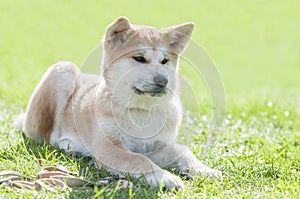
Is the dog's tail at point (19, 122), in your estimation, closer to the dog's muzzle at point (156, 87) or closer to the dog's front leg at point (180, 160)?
the dog's front leg at point (180, 160)

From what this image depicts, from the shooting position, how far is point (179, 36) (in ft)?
15.5

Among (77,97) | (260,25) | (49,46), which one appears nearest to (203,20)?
(260,25)

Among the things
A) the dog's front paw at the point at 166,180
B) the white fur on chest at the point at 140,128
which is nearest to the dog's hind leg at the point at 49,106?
the white fur on chest at the point at 140,128

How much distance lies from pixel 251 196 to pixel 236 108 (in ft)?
12.0

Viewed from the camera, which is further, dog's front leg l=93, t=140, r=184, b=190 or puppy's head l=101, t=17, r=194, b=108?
puppy's head l=101, t=17, r=194, b=108

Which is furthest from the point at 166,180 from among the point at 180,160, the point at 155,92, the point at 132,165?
the point at 155,92

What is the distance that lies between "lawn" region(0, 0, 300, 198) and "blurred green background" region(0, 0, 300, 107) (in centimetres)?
4

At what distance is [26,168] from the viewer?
428 cm

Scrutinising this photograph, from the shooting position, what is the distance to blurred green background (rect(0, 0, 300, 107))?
48.0 feet

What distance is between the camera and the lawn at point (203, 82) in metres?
4.32

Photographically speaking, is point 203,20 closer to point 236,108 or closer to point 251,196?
point 236,108

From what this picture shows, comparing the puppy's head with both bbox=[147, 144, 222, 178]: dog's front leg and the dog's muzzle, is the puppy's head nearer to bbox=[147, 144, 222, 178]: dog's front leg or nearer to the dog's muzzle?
the dog's muzzle

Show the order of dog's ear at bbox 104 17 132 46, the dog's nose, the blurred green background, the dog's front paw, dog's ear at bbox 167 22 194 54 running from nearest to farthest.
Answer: the dog's front paw
the dog's nose
dog's ear at bbox 104 17 132 46
dog's ear at bbox 167 22 194 54
the blurred green background

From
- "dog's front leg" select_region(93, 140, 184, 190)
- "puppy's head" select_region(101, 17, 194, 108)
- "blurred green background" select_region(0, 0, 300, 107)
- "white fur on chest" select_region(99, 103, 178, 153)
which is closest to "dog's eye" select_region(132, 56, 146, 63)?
"puppy's head" select_region(101, 17, 194, 108)
